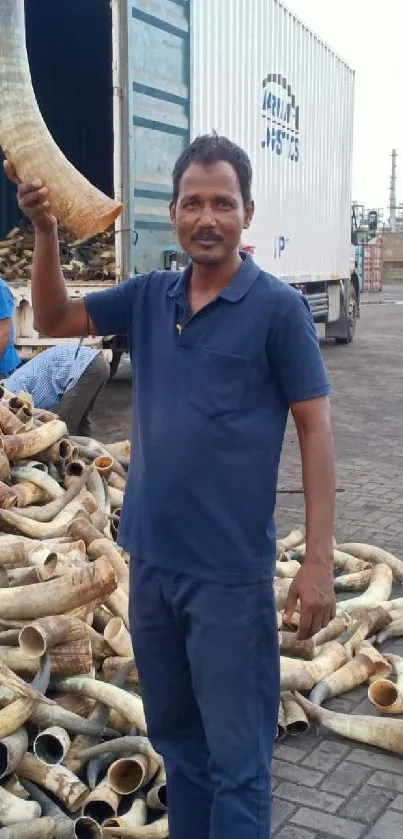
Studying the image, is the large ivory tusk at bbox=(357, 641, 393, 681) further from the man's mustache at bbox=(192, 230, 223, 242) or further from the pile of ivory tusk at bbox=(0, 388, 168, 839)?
the man's mustache at bbox=(192, 230, 223, 242)

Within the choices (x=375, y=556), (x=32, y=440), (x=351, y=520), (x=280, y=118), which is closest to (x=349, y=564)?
(x=375, y=556)

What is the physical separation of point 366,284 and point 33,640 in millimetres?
42423

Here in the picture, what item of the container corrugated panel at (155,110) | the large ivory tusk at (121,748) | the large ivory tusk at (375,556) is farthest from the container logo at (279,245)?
the large ivory tusk at (121,748)

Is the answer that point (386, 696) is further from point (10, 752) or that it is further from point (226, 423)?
point (226, 423)

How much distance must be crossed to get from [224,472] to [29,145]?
0.97 m

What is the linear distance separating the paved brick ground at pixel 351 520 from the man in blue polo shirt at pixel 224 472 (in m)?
0.96

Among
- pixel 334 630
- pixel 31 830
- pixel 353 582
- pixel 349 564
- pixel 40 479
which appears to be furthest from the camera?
pixel 349 564

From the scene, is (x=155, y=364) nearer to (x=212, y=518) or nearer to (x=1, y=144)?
(x=212, y=518)

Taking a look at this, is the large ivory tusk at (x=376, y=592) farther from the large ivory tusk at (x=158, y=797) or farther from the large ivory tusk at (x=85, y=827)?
the large ivory tusk at (x=85, y=827)

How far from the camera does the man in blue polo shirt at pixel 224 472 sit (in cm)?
229

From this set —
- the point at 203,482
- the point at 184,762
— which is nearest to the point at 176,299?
the point at 203,482

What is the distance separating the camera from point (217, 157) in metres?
2.32

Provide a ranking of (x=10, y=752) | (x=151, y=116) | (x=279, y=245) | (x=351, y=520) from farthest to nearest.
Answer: (x=279, y=245), (x=151, y=116), (x=351, y=520), (x=10, y=752)

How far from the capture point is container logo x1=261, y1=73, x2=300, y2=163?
12.1 m
